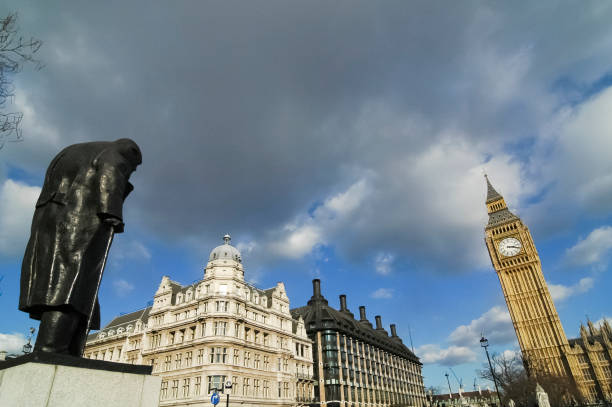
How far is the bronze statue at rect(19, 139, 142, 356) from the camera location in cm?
547

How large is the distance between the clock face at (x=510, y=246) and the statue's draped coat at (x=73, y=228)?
11383 centimetres

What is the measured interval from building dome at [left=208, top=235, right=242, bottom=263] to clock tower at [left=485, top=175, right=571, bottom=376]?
3153 inches

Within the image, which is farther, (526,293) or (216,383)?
(526,293)

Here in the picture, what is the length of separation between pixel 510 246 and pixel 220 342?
9335 cm

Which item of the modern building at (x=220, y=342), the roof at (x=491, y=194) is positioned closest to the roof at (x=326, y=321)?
the modern building at (x=220, y=342)

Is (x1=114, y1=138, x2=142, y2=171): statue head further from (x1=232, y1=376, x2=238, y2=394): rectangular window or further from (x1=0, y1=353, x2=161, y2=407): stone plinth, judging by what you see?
(x1=232, y1=376, x2=238, y2=394): rectangular window

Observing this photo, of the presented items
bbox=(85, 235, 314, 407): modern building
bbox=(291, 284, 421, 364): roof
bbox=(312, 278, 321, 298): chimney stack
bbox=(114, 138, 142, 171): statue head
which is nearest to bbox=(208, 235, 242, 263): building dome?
bbox=(85, 235, 314, 407): modern building

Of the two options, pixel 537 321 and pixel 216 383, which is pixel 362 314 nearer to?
pixel 537 321

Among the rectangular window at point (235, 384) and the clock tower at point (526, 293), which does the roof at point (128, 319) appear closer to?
→ the rectangular window at point (235, 384)

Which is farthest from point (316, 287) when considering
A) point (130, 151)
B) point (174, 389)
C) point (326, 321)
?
point (130, 151)

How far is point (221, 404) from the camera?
1473 inches

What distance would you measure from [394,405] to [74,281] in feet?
267

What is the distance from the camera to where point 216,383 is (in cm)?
3778

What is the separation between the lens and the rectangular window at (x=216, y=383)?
3753 centimetres
